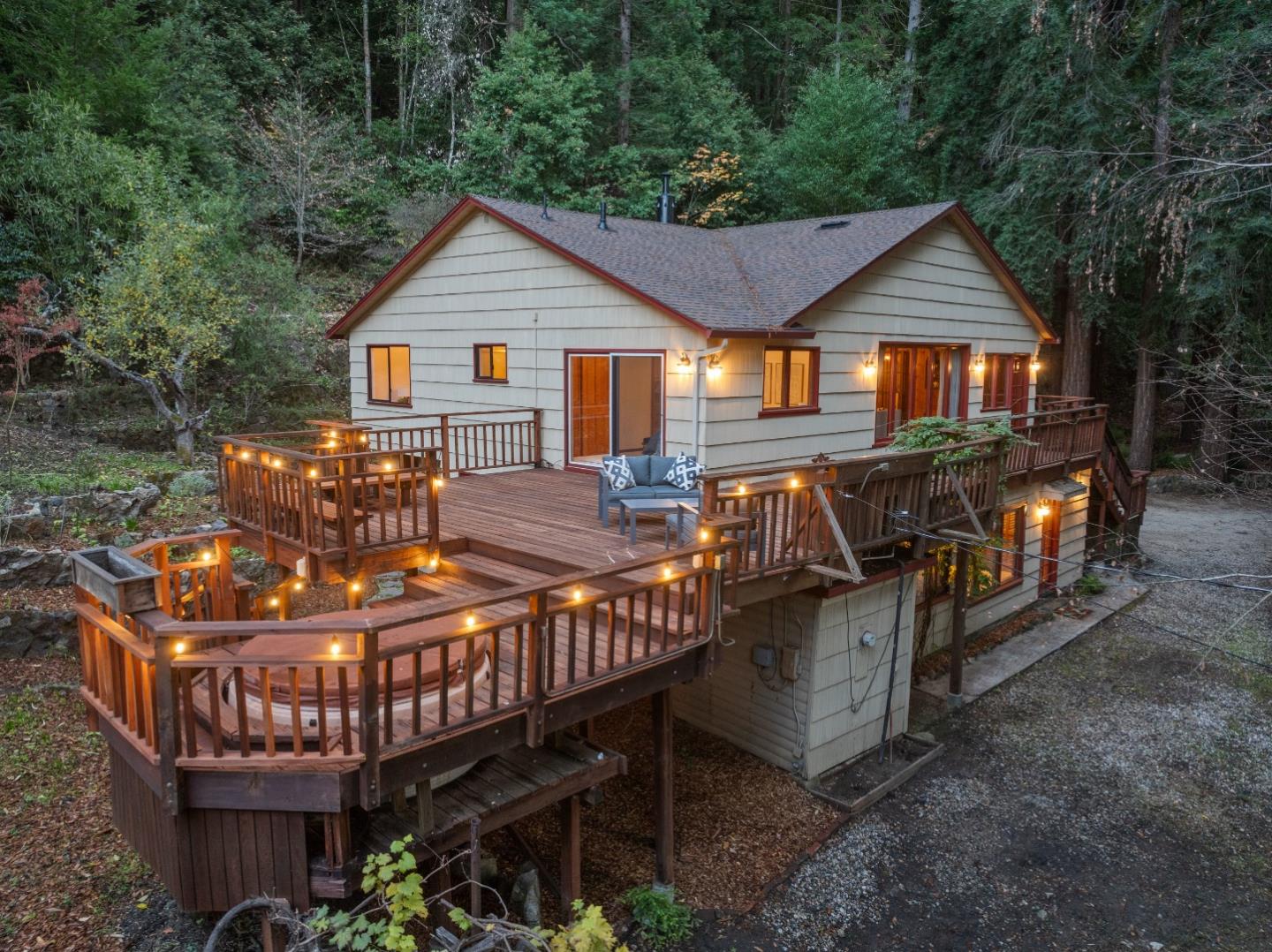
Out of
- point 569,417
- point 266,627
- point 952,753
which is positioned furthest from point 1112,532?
point 266,627

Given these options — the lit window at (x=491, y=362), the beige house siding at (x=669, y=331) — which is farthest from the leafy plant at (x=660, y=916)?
the lit window at (x=491, y=362)

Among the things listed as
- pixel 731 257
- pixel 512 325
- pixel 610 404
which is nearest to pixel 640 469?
pixel 610 404

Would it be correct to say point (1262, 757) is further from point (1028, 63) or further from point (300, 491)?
point (1028, 63)

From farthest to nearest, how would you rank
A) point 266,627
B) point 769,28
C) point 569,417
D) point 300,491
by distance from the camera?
point 769,28 < point 569,417 < point 300,491 < point 266,627

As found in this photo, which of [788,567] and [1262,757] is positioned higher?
[788,567]

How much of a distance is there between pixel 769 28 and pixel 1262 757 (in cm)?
2675

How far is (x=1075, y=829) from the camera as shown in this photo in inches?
295

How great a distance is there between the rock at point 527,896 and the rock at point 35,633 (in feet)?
19.2

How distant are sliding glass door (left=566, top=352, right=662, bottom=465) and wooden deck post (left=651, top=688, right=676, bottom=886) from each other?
385 cm

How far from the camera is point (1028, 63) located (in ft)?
56.5

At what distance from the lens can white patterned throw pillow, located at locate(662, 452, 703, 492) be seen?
7844 mm

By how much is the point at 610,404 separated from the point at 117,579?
686 cm

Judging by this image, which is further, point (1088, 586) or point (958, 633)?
point (1088, 586)

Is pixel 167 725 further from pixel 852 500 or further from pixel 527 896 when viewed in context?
pixel 852 500
